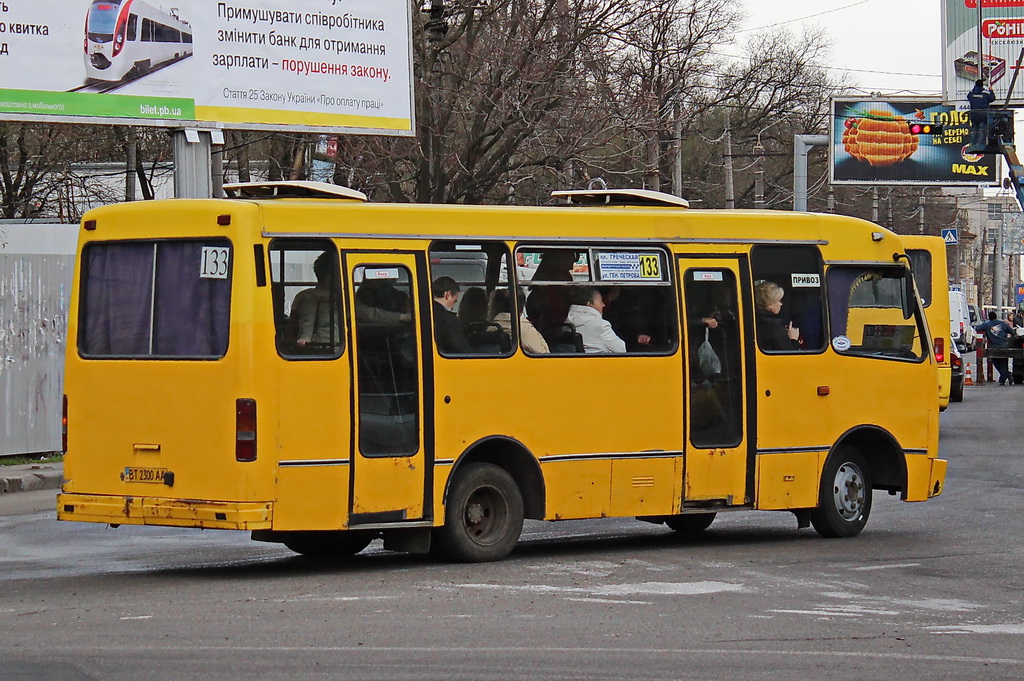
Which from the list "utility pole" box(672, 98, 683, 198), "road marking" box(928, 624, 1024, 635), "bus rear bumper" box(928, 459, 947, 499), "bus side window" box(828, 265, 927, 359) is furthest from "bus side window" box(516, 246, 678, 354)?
"utility pole" box(672, 98, 683, 198)

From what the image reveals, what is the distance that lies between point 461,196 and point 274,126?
6739 mm

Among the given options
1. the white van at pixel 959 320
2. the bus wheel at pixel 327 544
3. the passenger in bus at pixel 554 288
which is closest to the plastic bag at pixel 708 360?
the passenger in bus at pixel 554 288

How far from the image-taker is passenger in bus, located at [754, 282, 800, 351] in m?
12.7

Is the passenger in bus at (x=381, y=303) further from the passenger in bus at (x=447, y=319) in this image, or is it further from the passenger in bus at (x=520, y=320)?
the passenger in bus at (x=520, y=320)

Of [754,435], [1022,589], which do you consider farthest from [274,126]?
[1022,589]

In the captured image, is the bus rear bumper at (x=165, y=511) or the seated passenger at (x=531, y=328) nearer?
the bus rear bumper at (x=165, y=511)

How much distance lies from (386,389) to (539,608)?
2184 millimetres

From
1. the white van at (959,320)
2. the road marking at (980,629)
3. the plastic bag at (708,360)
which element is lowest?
the road marking at (980,629)

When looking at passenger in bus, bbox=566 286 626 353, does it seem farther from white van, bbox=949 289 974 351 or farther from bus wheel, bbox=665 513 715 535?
white van, bbox=949 289 974 351

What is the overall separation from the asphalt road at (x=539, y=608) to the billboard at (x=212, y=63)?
334 inches

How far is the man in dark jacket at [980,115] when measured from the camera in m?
38.5

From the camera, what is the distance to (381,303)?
10875 millimetres

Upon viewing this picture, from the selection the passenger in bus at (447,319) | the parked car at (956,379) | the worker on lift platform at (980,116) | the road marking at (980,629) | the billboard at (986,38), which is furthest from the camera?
the billboard at (986,38)

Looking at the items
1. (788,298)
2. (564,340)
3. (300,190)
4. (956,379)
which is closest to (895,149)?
(956,379)
